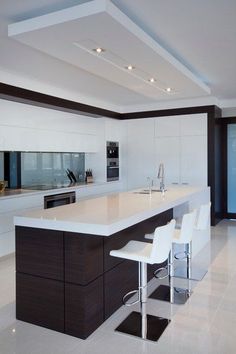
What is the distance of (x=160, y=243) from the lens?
2625mm

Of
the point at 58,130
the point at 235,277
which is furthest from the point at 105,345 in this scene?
the point at 58,130

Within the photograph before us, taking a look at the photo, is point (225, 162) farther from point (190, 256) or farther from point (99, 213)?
point (99, 213)

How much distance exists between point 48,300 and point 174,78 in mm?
3176

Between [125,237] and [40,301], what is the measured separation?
3.23 feet

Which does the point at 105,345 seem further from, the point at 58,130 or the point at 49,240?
the point at 58,130

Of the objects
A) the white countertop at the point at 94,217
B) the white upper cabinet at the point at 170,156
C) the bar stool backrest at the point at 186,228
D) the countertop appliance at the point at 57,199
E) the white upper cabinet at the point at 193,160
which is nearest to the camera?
the white countertop at the point at 94,217

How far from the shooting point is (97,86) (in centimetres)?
539

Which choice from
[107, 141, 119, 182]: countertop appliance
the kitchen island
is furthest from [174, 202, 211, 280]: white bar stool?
[107, 141, 119, 182]: countertop appliance

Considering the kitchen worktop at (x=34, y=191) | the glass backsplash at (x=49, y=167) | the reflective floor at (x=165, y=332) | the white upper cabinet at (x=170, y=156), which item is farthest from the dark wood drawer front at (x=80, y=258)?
the white upper cabinet at (x=170, y=156)

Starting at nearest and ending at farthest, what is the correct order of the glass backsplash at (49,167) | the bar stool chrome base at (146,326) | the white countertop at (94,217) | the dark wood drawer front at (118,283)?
1. the white countertop at (94,217)
2. the bar stool chrome base at (146,326)
3. the dark wood drawer front at (118,283)
4. the glass backsplash at (49,167)

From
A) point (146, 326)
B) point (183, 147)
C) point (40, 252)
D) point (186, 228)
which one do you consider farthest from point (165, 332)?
point (183, 147)

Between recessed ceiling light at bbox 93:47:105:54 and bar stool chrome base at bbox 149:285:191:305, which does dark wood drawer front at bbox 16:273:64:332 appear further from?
recessed ceiling light at bbox 93:47:105:54

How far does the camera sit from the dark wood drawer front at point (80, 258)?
2.53 m

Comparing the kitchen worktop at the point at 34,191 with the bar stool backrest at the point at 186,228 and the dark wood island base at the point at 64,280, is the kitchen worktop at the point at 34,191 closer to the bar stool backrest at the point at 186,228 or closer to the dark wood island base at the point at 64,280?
the dark wood island base at the point at 64,280
